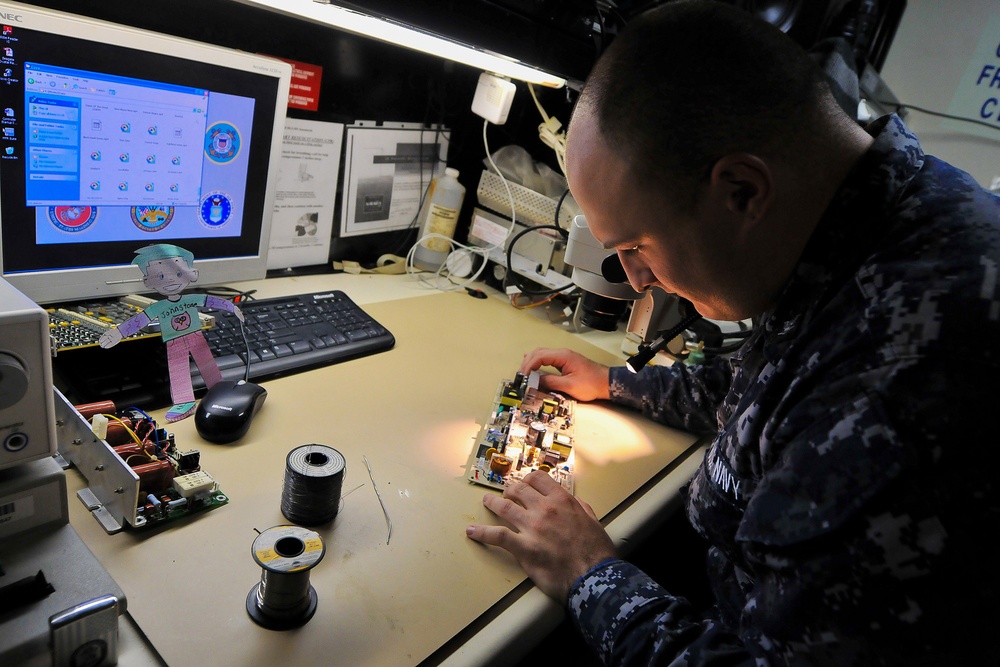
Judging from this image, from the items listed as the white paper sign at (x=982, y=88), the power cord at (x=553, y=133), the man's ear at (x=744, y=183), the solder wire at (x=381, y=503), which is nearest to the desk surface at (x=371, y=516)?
the solder wire at (x=381, y=503)

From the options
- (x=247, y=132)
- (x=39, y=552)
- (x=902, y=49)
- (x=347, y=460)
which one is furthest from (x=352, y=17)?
(x=902, y=49)

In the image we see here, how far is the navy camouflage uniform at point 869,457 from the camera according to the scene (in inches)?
21.1

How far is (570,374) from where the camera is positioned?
1.24 m

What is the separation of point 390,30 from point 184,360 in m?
0.62

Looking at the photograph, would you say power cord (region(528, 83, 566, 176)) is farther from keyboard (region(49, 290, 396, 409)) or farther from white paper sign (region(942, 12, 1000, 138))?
white paper sign (region(942, 12, 1000, 138))

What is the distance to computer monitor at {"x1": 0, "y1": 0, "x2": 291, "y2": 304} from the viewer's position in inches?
33.3

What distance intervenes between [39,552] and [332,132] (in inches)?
42.7

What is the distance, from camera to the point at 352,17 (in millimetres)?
953

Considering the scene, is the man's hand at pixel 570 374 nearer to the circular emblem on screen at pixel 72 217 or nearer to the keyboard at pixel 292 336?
the keyboard at pixel 292 336

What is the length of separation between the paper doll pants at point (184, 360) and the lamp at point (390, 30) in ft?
1.61

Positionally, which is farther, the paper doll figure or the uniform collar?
the paper doll figure

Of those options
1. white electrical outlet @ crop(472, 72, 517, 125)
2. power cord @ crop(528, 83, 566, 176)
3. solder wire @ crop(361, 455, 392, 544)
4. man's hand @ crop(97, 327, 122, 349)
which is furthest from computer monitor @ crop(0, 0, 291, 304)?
power cord @ crop(528, 83, 566, 176)

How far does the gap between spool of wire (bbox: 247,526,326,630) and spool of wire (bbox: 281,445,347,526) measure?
83 mm

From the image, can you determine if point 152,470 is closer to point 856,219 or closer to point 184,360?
point 184,360
